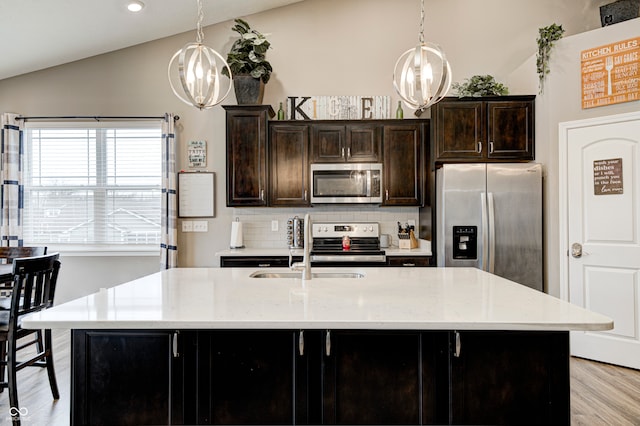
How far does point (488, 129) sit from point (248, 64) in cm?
237

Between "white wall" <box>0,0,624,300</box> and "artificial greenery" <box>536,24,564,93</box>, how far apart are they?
0.88 meters

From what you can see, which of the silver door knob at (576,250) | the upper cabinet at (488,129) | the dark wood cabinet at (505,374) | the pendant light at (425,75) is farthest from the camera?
the upper cabinet at (488,129)

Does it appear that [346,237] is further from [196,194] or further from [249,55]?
[249,55]

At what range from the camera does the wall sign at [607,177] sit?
3.18 m

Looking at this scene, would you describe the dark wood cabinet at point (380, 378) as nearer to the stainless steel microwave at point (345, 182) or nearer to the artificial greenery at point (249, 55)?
the stainless steel microwave at point (345, 182)

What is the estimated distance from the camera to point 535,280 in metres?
3.52

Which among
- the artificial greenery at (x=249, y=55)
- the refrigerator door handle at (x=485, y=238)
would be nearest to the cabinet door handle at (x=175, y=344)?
the refrigerator door handle at (x=485, y=238)

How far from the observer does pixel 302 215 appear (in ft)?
14.4

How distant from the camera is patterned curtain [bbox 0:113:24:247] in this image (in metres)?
4.12

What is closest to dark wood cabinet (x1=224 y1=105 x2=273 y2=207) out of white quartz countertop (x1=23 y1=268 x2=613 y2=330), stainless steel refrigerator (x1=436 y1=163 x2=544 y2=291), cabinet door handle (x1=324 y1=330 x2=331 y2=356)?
stainless steel refrigerator (x1=436 y1=163 x2=544 y2=291)

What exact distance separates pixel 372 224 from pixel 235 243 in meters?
1.45

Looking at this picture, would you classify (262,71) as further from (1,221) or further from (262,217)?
(1,221)

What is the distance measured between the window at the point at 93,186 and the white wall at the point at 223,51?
251 mm

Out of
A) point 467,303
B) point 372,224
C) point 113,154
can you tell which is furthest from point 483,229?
point 113,154
